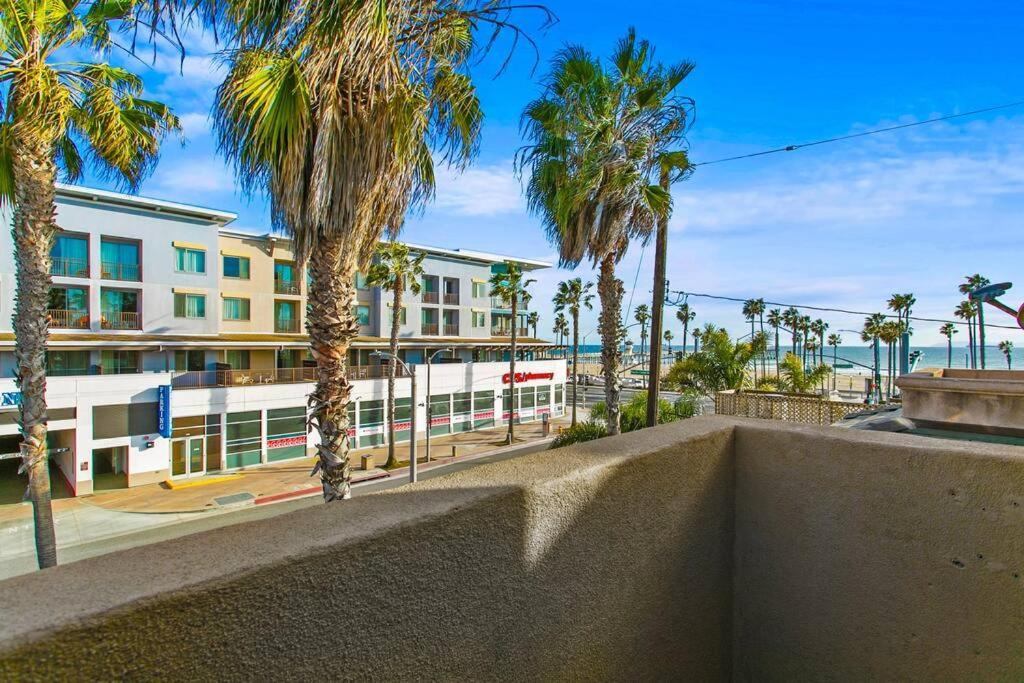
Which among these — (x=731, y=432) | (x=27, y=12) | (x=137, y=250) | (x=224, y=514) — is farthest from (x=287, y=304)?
(x=731, y=432)

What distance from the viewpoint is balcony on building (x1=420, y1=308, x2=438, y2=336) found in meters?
37.5

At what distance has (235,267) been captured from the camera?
29.7 meters

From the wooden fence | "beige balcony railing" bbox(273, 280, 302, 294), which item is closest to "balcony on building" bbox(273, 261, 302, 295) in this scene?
"beige balcony railing" bbox(273, 280, 302, 294)

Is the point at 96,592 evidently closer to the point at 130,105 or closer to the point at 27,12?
the point at 27,12

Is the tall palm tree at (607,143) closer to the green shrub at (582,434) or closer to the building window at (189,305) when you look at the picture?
the green shrub at (582,434)

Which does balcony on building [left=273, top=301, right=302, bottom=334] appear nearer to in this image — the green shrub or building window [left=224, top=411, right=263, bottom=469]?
building window [left=224, top=411, right=263, bottom=469]

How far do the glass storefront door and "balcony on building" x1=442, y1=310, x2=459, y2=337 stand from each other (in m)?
18.9

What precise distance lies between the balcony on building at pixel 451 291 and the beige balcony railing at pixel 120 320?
19.4m

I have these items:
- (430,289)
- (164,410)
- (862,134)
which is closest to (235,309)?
(164,410)

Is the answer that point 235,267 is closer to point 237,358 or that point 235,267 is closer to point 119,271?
point 237,358

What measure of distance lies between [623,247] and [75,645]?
44.2ft

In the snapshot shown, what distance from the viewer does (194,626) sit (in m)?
1.15

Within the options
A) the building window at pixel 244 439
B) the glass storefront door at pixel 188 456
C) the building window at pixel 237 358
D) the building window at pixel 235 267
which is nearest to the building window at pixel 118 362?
the building window at pixel 237 358

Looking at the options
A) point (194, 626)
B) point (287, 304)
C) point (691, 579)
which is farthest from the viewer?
point (287, 304)
